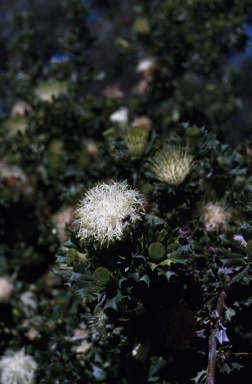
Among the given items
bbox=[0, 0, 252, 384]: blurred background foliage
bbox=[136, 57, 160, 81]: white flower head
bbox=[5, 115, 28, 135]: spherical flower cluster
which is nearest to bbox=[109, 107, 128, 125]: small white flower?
bbox=[0, 0, 252, 384]: blurred background foliage

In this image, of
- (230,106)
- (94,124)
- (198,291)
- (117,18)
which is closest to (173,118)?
(94,124)

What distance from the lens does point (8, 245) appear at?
9.88 ft

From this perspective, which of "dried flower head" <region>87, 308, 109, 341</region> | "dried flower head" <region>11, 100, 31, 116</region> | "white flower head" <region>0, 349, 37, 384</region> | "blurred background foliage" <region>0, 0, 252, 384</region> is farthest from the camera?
"dried flower head" <region>11, 100, 31, 116</region>

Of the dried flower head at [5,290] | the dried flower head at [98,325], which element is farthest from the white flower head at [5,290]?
the dried flower head at [98,325]

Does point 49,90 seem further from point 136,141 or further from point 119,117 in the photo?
point 136,141

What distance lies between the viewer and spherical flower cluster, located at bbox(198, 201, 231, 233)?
188 cm

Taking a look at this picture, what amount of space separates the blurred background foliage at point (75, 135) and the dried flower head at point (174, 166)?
0.05 metres

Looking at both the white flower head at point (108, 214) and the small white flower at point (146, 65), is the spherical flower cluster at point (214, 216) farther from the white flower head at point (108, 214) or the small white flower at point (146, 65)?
the small white flower at point (146, 65)

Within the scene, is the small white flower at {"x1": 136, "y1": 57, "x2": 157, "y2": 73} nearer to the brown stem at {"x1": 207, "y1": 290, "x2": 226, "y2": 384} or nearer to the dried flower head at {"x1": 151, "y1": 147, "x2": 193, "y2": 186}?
the dried flower head at {"x1": 151, "y1": 147, "x2": 193, "y2": 186}

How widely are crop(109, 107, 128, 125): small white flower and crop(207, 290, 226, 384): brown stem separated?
5.80 feet

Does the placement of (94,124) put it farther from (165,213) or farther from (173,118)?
(165,213)

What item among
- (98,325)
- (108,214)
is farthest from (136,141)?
(98,325)

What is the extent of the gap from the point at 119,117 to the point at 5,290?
1.33 m

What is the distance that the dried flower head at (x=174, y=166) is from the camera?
1828 millimetres
